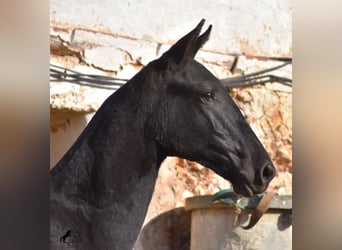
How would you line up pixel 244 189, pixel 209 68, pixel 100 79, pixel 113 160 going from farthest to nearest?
pixel 209 68
pixel 100 79
pixel 244 189
pixel 113 160

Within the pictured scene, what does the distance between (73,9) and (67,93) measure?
16.4 inches

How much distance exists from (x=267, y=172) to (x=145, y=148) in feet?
1.12

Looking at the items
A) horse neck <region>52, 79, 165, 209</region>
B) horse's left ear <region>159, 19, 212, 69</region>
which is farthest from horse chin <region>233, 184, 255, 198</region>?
horse's left ear <region>159, 19, 212, 69</region>

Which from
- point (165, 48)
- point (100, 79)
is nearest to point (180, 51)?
point (100, 79)

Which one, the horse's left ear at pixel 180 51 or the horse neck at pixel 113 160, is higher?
the horse's left ear at pixel 180 51

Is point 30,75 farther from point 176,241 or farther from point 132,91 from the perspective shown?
point 176,241

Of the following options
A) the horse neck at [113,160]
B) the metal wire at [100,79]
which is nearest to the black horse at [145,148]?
the horse neck at [113,160]

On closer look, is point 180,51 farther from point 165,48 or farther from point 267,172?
point 165,48

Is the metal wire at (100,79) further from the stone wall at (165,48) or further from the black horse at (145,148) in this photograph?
the black horse at (145,148)

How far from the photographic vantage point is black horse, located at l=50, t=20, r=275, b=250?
82.5 inches

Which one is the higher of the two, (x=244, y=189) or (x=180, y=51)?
(x=180, y=51)

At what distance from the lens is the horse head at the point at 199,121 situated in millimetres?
2201

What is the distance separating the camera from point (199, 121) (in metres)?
2.21

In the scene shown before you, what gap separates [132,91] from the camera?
2191mm
